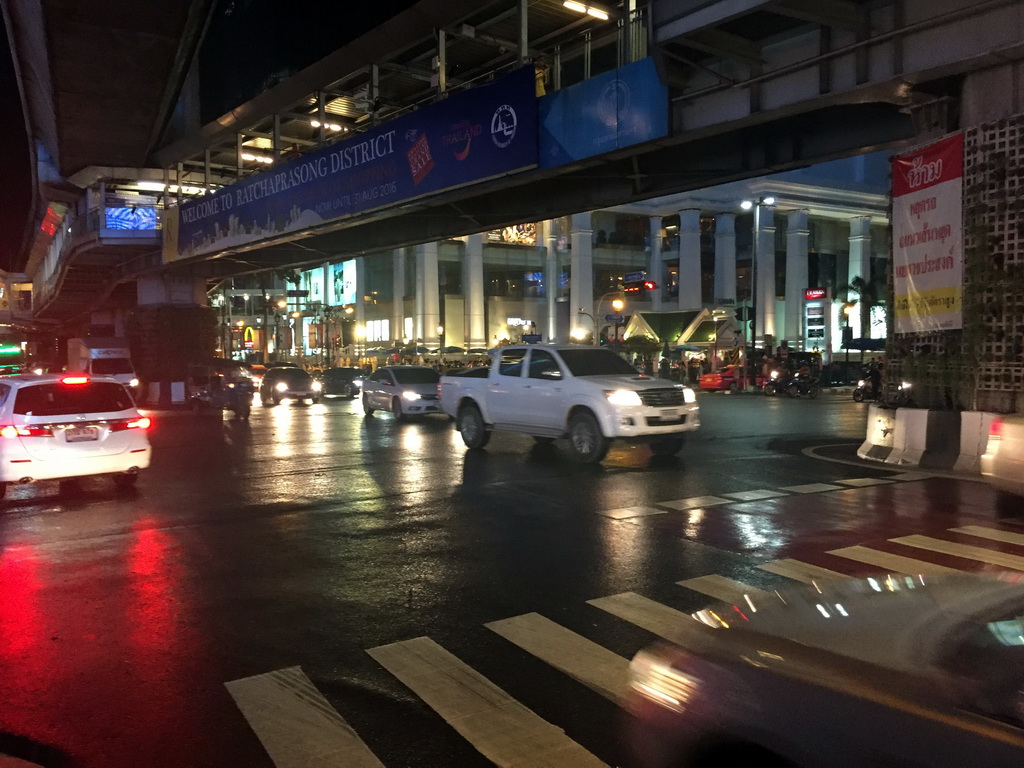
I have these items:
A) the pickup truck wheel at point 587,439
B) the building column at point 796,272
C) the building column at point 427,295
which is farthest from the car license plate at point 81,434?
the building column at point 796,272

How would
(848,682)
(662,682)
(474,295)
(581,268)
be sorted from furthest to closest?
(474,295) → (581,268) → (662,682) → (848,682)

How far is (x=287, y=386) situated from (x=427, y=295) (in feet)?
123

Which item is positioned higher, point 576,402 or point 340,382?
point 576,402

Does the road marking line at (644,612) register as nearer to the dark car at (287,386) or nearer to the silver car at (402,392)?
the silver car at (402,392)

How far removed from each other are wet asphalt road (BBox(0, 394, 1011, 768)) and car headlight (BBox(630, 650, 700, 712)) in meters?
0.77

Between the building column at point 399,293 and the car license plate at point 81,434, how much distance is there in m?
65.1

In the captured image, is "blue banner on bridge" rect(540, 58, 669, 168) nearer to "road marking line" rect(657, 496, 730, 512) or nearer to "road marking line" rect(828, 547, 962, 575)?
"road marking line" rect(657, 496, 730, 512)

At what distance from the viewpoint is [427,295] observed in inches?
2719

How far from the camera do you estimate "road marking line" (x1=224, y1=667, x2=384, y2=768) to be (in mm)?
3900

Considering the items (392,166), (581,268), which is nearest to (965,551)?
(392,166)

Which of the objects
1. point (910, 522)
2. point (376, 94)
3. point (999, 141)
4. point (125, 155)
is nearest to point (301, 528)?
point (910, 522)

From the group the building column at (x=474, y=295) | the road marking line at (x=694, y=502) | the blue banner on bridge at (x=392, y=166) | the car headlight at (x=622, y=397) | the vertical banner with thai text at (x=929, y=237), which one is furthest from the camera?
the building column at (x=474, y=295)

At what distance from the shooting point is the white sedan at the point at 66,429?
1069cm

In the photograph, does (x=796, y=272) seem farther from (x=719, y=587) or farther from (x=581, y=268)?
(x=719, y=587)
